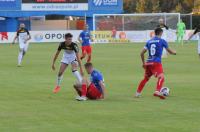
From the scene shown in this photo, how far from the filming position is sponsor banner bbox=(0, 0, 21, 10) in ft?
226

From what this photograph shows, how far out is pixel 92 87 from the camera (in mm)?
15445

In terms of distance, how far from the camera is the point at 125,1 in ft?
332

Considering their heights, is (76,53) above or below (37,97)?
above

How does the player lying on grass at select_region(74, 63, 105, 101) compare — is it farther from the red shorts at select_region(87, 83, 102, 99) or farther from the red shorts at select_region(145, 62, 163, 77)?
the red shorts at select_region(145, 62, 163, 77)

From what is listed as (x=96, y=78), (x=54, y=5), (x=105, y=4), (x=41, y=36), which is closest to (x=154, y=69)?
(x=96, y=78)

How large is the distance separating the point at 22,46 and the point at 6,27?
41131mm

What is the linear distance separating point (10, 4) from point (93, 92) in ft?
179

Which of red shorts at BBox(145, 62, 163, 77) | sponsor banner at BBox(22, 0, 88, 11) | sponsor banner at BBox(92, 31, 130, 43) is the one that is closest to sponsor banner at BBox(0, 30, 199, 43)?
sponsor banner at BBox(92, 31, 130, 43)

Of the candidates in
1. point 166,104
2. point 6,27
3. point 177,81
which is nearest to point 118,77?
point 177,81

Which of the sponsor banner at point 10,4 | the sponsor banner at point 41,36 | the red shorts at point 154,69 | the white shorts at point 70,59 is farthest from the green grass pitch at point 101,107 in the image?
the sponsor banner at point 10,4

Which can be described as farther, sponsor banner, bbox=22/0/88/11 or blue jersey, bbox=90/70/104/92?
sponsor banner, bbox=22/0/88/11

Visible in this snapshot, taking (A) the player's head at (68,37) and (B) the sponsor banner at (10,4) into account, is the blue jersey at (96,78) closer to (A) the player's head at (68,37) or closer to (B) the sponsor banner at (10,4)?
(A) the player's head at (68,37)

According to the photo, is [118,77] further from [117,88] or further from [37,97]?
[37,97]

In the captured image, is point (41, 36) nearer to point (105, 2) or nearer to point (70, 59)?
point (105, 2)
